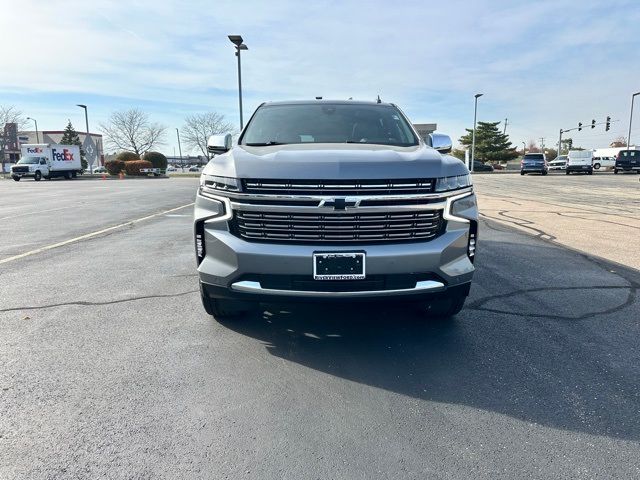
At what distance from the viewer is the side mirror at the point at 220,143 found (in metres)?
4.21

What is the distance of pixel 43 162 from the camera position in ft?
130

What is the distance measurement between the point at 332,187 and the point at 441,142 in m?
1.78

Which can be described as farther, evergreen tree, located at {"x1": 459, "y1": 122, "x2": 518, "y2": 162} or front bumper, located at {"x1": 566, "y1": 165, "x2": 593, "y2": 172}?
evergreen tree, located at {"x1": 459, "y1": 122, "x2": 518, "y2": 162}

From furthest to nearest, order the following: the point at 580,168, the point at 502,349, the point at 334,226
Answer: the point at 580,168
the point at 502,349
the point at 334,226

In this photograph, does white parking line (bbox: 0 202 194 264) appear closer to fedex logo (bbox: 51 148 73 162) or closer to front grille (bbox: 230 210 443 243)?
front grille (bbox: 230 210 443 243)

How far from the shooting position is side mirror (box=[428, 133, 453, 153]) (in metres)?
4.17

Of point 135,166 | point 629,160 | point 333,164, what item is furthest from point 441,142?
point 135,166

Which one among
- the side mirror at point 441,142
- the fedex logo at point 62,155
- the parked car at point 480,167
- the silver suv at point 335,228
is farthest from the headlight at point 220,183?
the parked car at point 480,167

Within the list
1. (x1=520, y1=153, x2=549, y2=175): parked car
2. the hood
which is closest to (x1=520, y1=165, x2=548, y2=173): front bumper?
(x1=520, y1=153, x2=549, y2=175): parked car

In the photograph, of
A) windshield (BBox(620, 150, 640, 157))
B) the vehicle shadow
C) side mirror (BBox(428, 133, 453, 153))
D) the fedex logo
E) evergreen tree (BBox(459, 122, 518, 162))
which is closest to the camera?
the vehicle shadow

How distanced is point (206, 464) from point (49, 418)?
104 cm

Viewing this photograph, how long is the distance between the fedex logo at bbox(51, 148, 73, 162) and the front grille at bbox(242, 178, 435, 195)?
45.3 m

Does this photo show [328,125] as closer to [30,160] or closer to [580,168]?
[580,168]

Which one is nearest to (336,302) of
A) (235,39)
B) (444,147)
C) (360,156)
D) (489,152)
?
(360,156)
